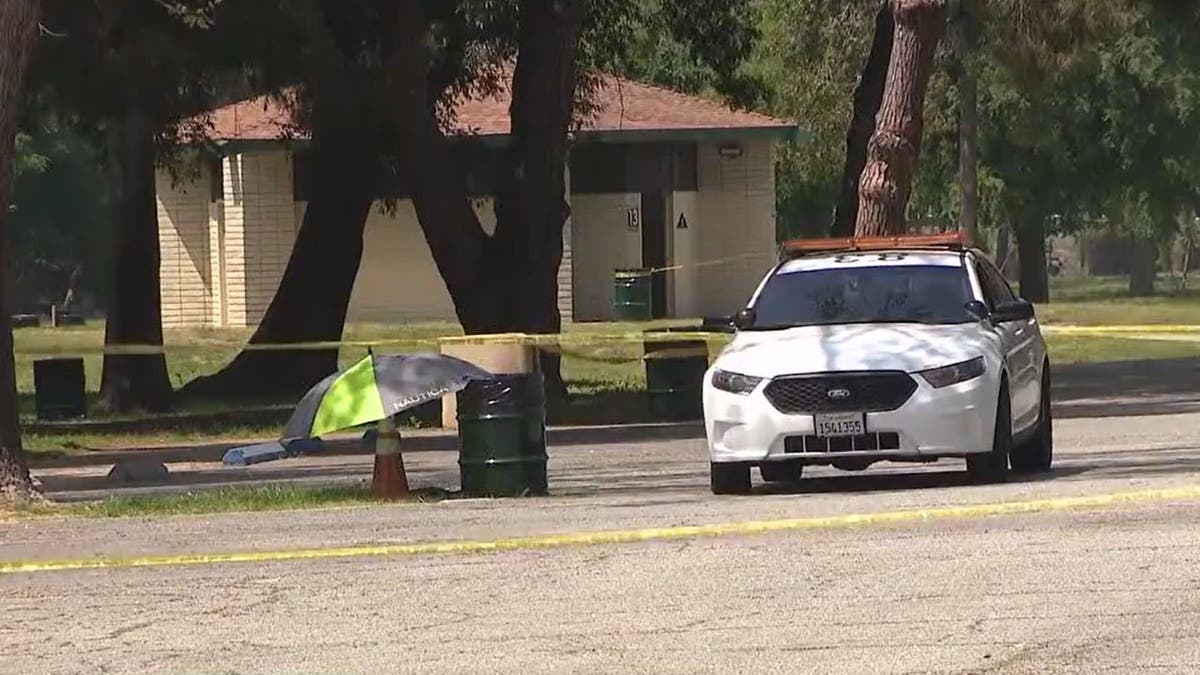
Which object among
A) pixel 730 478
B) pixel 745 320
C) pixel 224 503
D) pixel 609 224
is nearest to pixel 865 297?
pixel 745 320

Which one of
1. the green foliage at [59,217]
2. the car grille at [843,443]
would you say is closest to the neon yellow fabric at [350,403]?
the car grille at [843,443]

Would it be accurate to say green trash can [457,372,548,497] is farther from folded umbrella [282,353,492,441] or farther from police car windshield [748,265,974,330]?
police car windshield [748,265,974,330]

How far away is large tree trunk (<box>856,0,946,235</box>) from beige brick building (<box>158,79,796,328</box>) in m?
24.8

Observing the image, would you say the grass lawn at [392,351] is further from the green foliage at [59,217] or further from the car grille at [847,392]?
the green foliage at [59,217]

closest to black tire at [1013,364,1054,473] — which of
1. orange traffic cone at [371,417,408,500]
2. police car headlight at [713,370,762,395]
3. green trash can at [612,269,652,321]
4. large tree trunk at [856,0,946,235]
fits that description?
police car headlight at [713,370,762,395]

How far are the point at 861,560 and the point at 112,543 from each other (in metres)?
4.84

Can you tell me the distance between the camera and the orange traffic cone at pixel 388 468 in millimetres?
16016

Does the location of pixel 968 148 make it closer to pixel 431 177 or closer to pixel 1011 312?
pixel 431 177

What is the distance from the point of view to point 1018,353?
53.5 feet

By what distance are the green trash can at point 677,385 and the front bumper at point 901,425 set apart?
10.7m

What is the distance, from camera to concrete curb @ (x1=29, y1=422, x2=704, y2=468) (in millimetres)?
23078

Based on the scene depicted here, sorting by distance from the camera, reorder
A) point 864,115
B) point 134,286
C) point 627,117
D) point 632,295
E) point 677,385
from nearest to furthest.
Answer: point 677,385 → point 134,286 → point 864,115 → point 627,117 → point 632,295

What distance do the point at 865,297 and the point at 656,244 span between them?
38240 mm

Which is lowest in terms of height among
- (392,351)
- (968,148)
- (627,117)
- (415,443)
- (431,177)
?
(415,443)
